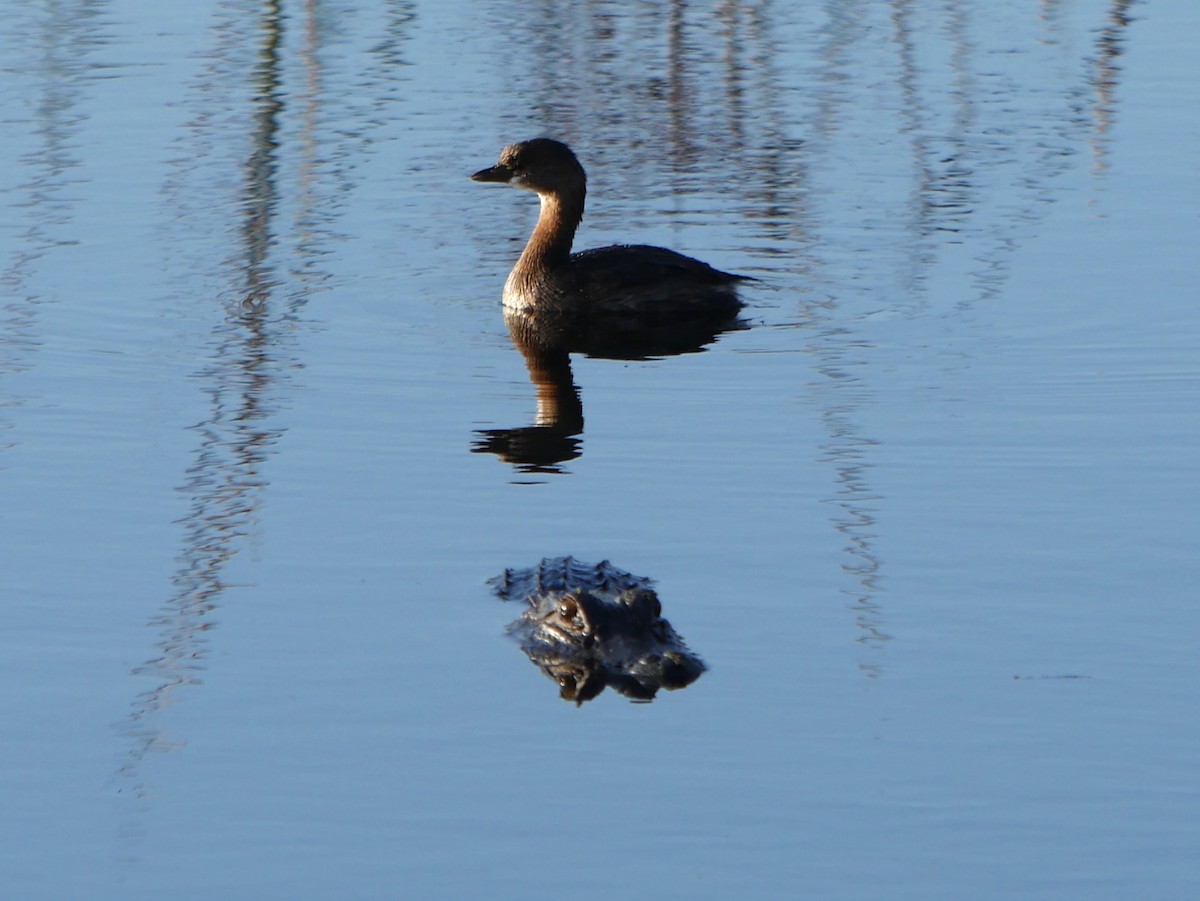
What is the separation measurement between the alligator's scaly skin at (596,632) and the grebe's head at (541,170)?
200 inches

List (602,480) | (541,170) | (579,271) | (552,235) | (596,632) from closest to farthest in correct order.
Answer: (596,632), (602,480), (579,271), (552,235), (541,170)

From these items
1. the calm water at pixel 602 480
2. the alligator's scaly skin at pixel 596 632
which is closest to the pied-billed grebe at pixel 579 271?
the calm water at pixel 602 480

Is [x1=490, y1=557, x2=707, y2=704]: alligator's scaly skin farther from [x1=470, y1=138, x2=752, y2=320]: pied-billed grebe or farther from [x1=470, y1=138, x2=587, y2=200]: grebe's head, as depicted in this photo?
[x1=470, y1=138, x2=587, y2=200]: grebe's head

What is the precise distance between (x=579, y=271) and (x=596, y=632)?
16.0 ft

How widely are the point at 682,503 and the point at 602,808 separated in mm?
2660

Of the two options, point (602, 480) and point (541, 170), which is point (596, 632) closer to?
point (602, 480)

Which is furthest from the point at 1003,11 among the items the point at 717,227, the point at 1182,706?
the point at 1182,706

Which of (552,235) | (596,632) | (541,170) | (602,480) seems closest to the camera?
(596,632)

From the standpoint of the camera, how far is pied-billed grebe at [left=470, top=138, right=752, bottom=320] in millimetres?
11469

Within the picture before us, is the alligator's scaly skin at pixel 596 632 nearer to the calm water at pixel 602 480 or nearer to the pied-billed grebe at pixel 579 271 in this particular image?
the calm water at pixel 602 480

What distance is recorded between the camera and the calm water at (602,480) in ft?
18.7

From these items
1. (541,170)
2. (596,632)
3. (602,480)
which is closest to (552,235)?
(541,170)

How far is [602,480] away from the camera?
8.68m

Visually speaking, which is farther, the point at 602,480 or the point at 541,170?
the point at 541,170
